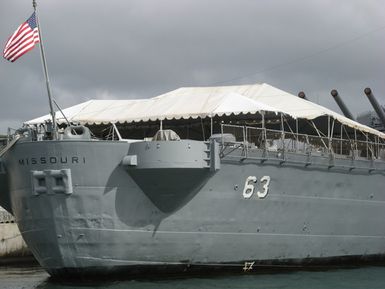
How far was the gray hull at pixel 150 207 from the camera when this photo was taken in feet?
53.1

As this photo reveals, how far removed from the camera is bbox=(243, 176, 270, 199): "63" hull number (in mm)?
18188

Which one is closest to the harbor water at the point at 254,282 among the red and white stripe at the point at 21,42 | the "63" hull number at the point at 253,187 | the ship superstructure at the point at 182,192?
the ship superstructure at the point at 182,192

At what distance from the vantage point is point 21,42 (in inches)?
651

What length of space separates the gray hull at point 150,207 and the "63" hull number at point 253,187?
0.06m

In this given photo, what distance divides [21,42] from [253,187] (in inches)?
316

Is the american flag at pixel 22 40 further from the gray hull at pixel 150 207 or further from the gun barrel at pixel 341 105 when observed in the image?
the gun barrel at pixel 341 105

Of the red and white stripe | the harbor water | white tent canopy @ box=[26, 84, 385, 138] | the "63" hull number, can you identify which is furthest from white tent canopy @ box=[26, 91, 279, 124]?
the harbor water

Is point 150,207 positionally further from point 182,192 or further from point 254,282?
point 254,282

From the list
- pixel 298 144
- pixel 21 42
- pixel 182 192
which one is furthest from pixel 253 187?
pixel 21 42

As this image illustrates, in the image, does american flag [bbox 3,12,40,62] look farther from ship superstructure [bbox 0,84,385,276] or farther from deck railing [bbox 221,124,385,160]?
deck railing [bbox 221,124,385,160]

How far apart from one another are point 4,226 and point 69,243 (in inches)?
519

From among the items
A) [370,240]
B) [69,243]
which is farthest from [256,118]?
[69,243]

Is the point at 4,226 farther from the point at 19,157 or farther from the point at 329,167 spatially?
the point at 329,167

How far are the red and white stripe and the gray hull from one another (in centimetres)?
255
